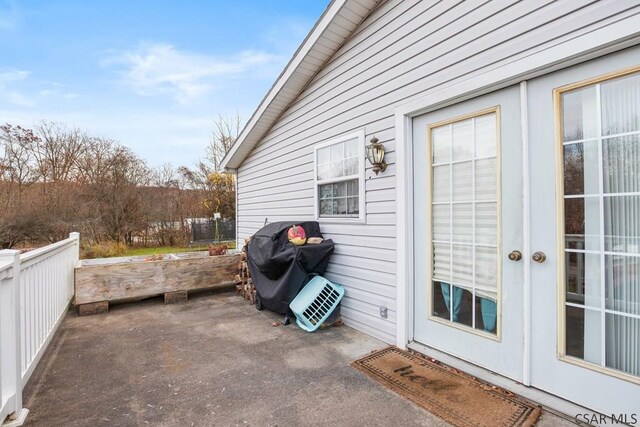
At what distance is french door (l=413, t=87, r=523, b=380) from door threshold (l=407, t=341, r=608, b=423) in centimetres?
5

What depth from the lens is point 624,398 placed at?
5.78ft

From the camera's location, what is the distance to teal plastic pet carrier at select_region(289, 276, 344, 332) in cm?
348

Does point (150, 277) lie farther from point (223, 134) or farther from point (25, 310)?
point (223, 134)

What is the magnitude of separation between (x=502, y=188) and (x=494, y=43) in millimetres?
1076

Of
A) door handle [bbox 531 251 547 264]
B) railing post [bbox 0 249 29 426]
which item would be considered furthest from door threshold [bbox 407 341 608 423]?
railing post [bbox 0 249 29 426]

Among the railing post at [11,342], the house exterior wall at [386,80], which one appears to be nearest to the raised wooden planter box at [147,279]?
the house exterior wall at [386,80]

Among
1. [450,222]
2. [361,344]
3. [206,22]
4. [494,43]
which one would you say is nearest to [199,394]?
[361,344]

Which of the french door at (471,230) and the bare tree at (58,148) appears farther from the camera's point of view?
the bare tree at (58,148)

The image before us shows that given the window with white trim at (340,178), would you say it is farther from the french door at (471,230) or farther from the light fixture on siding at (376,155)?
the french door at (471,230)

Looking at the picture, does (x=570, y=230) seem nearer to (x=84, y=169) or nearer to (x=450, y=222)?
(x=450, y=222)

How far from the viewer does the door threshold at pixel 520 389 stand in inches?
74.7

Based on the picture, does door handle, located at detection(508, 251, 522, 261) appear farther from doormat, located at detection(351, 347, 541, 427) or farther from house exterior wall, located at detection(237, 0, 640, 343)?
house exterior wall, located at detection(237, 0, 640, 343)

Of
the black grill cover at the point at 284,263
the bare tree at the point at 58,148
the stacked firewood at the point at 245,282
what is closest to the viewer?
the black grill cover at the point at 284,263

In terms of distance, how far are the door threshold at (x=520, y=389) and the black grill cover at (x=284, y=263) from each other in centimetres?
148
